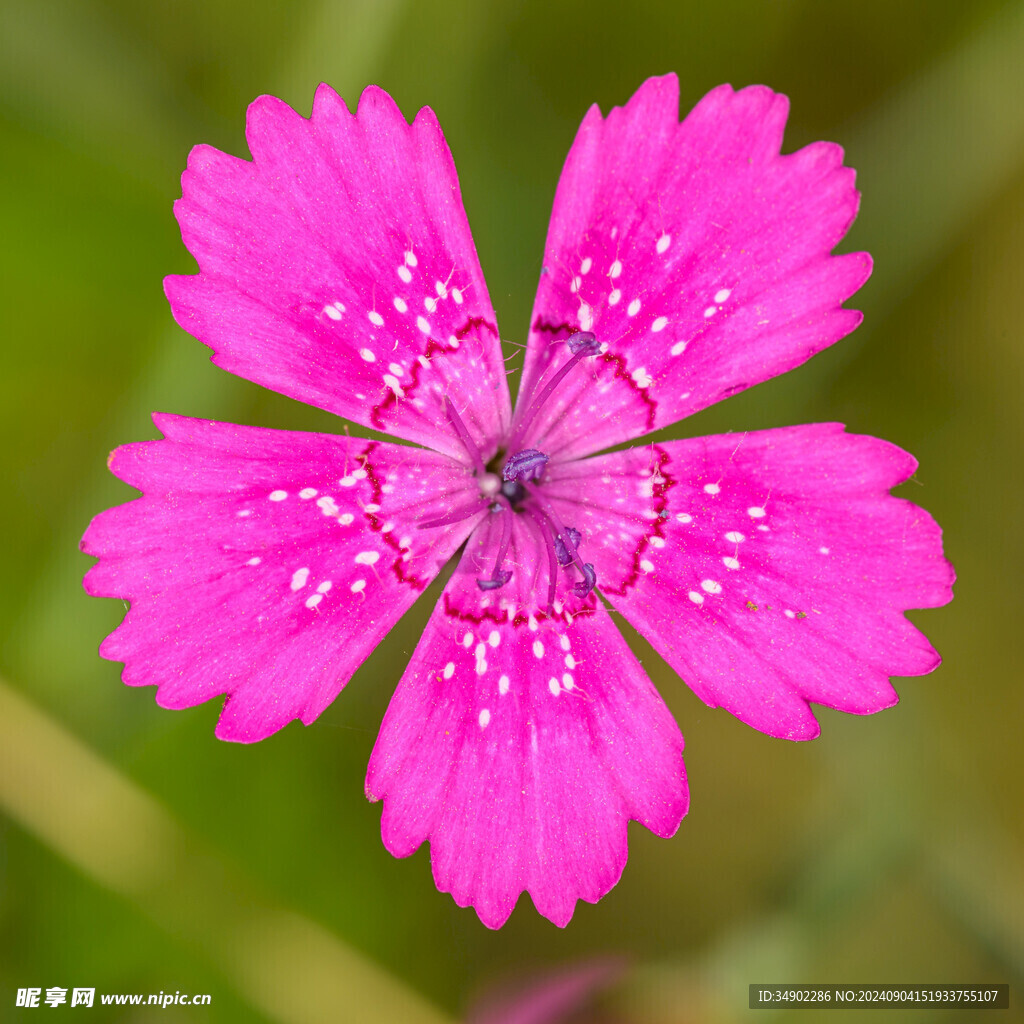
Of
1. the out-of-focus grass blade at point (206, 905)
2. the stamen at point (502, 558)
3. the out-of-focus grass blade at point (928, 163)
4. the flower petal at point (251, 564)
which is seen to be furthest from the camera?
the out-of-focus grass blade at point (928, 163)

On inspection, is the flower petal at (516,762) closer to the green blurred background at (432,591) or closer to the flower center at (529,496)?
the flower center at (529,496)

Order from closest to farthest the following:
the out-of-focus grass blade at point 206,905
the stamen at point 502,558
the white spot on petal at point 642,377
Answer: the stamen at point 502,558 < the white spot on petal at point 642,377 < the out-of-focus grass blade at point 206,905

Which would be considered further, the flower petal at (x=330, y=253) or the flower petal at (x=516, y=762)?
the flower petal at (x=516, y=762)

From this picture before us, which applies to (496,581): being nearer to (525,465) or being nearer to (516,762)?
(525,465)

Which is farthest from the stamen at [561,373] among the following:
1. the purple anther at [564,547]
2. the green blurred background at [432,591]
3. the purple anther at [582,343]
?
the green blurred background at [432,591]

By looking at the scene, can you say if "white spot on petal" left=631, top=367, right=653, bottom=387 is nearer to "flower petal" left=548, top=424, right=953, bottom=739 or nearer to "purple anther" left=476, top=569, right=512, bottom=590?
"flower petal" left=548, top=424, right=953, bottom=739

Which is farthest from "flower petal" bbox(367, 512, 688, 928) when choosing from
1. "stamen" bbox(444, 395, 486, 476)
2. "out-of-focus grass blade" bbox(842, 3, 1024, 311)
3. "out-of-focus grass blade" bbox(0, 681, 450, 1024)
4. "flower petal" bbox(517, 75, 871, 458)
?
"out-of-focus grass blade" bbox(842, 3, 1024, 311)

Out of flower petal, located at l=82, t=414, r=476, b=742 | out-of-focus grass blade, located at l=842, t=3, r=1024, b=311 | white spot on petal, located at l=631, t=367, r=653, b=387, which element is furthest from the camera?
out-of-focus grass blade, located at l=842, t=3, r=1024, b=311
